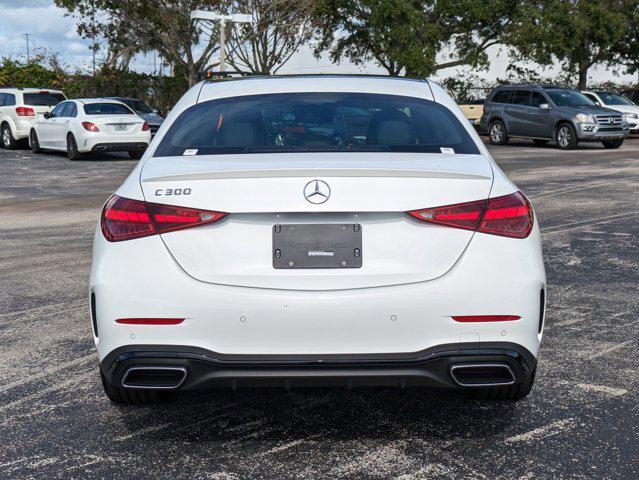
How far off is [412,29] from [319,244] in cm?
3646

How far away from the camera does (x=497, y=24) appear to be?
4091 cm

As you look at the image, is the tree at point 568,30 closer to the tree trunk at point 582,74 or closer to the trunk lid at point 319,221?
the tree trunk at point 582,74

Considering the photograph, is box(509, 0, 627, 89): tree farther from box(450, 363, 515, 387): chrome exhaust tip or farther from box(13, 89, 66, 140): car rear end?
box(450, 363, 515, 387): chrome exhaust tip

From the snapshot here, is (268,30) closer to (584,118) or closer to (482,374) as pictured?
(584,118)

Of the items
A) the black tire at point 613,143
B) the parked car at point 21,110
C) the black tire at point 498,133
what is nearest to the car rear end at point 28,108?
the parked car at point 21,110

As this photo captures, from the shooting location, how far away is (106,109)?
75.3 ft

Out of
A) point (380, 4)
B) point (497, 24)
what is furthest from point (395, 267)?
point (497, 24)

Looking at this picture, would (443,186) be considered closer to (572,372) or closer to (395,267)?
(395,267)

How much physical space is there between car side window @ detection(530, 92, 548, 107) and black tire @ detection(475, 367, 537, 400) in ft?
76.9

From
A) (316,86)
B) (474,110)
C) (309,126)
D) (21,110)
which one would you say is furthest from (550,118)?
(309,126)

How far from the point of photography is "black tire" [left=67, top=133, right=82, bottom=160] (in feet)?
74.4

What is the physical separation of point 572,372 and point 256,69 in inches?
1424

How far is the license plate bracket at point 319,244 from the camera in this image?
3.58 metres

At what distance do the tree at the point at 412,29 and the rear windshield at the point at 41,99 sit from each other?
14.9 meters
